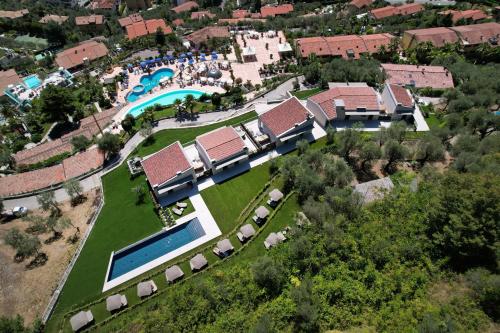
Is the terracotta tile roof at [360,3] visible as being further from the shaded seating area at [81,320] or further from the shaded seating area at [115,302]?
the shaded seating area at [81,320]

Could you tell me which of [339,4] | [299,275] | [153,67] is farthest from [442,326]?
[339,4]

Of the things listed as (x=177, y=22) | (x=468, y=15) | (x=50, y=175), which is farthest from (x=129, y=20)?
(x=468, y=15)

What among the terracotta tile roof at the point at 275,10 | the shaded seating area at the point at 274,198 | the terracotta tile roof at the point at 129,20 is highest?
the terracotta tile roof at the point at 129,20

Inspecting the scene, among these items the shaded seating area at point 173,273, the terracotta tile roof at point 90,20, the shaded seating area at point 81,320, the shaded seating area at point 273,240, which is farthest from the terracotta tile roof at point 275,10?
the shaded seating area at point 81,320

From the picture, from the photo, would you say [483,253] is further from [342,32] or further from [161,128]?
[342,32]

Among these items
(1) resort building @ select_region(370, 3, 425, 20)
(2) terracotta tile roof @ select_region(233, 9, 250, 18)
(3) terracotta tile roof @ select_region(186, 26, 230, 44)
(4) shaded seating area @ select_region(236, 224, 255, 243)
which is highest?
(2) terracotta tile roof @ select_region(233, 9, 250, 18)

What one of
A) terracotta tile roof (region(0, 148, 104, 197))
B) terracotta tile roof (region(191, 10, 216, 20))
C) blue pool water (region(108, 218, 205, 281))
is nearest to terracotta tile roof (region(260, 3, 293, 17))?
terracotta tile roof (region(191, 10, 216, 20))

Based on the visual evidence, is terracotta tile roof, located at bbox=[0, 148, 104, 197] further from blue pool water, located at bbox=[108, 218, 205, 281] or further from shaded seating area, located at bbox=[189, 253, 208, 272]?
shaded seating area, located at bbox=[189, 253, 208, 272]

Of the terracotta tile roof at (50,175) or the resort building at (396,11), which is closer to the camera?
the terracotta tile roof at (50,175)

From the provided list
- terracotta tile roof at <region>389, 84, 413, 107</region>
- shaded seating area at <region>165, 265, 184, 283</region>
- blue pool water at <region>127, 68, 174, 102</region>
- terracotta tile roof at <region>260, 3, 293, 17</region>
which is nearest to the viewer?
shaded seating area at <region>165, 265, 184, 283</region>
